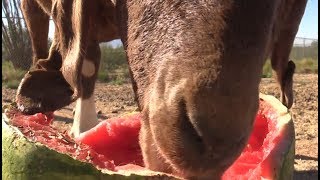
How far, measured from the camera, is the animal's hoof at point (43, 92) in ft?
9.33

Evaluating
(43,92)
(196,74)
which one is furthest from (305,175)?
(196,74)

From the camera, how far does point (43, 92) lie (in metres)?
2.87

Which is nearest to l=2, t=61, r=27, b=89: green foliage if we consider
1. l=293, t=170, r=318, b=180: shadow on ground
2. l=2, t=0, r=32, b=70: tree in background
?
l=2, t=0, r=32, b=70: tree in background

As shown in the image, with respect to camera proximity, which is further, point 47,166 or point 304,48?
point 304,48

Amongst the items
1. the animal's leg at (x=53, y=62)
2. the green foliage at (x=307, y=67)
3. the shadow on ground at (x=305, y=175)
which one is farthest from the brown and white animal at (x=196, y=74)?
the green foliage at (x=307, y=67)

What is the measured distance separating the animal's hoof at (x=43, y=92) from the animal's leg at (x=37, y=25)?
7.56ft

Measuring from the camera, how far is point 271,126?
10.7ft

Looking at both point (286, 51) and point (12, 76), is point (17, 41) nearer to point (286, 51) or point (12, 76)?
point (12, 76)

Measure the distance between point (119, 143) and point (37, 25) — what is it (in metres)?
2.28

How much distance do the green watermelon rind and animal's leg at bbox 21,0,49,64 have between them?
2875 mm

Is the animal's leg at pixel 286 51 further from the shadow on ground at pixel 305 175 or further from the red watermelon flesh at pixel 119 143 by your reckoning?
the shadow on ground at pixel 305 175

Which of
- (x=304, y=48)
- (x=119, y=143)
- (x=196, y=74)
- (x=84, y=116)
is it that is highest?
(x=196, y=74)

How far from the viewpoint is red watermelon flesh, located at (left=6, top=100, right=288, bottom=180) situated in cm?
249

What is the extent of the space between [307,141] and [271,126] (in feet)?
10.4
